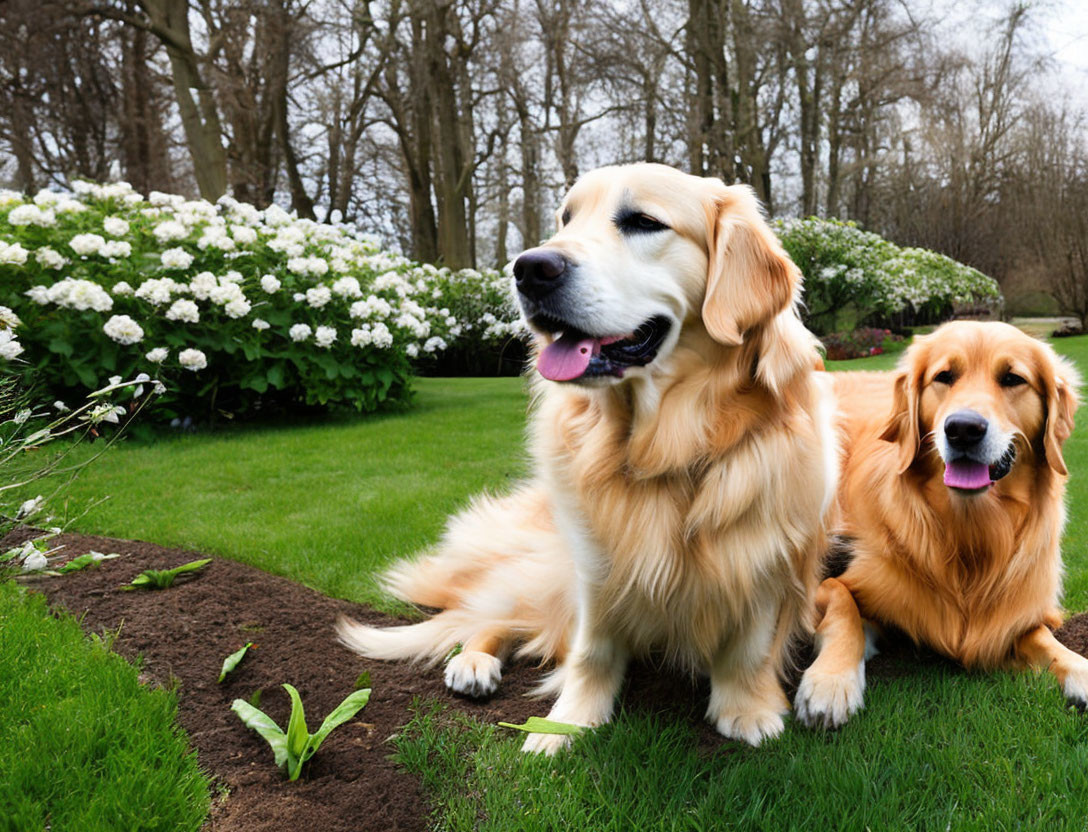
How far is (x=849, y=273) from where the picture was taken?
11.9m

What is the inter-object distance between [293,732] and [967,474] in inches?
72.2

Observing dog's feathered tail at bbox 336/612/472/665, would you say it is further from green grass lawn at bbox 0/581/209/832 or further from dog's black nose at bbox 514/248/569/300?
dog's black nose at bbox 514/248/569/300

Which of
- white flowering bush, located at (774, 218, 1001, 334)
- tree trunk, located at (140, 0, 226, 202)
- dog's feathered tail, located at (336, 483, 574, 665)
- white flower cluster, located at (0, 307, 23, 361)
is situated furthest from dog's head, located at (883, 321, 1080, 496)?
tree trunk, located at (140, 0, 226, 202)

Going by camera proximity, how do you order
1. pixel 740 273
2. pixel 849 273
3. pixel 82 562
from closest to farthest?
pixel 740 273
pixel 82 562
pixel 849 273

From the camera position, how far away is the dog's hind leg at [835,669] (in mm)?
Answer: 1953

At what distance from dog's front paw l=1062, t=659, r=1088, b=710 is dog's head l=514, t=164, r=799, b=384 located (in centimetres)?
127

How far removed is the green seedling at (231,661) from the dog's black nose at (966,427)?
2097 mm

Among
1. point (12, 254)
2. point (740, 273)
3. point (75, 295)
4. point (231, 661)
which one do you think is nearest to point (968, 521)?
point (740, 273)

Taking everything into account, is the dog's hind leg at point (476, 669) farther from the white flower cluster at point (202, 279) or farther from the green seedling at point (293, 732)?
the white flower cluster at point (202, 279)

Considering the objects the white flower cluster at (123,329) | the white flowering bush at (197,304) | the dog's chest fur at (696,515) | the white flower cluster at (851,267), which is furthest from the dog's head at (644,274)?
the white flower cluster at (851,267)

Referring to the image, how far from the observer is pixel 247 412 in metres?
6.54

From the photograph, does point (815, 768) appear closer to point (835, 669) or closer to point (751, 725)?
point (751, 725)

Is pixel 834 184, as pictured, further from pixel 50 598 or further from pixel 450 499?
pixel 50 598

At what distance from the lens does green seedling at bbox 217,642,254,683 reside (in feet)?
7.06
